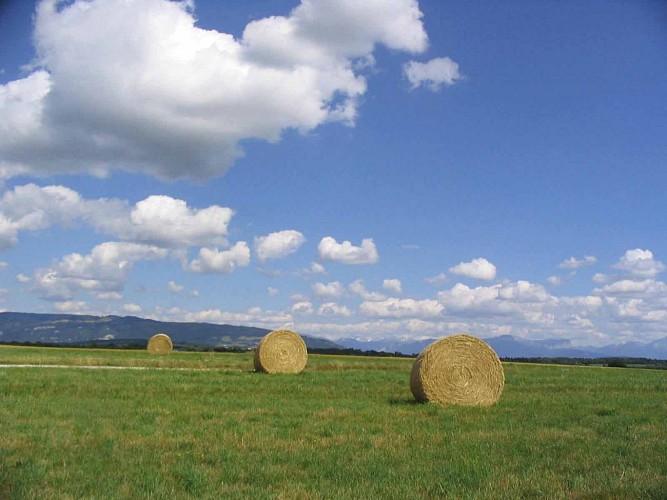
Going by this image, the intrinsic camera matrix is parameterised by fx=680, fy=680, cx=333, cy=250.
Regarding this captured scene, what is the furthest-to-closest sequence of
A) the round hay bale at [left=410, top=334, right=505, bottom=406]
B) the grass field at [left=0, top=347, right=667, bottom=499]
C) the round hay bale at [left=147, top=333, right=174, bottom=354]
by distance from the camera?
the round hay bale at [left=147, top=333, right=174, bottom=354] < the round hay bale at [left=410, top=334, right=505, bottom=406] < the grass field at [left=0, top=347, right=667, bottom=499]

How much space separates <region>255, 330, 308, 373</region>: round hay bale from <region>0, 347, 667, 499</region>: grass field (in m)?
10.9

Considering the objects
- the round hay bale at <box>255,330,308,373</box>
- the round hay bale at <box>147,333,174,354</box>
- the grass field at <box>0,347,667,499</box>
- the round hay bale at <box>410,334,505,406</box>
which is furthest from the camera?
the round hay bale at <box>147,333,174,354</box>

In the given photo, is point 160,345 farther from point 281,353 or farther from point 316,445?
point 316,445

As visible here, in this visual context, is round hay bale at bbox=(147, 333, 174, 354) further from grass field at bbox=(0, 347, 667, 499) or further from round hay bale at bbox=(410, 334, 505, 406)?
round hay bale at bbox=(410, 334, 505, 406)

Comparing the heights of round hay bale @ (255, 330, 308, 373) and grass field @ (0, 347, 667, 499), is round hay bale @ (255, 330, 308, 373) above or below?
above

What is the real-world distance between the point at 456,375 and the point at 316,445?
324 inches

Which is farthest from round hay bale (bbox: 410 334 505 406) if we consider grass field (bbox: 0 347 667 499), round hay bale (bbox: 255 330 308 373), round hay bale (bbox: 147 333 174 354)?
round hay bale (bbox: 147 333 174 354)

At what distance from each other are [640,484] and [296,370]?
921 inches

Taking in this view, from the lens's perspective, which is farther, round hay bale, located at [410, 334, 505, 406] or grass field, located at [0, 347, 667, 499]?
round hay bale, located at [410, 334, 505, 406]

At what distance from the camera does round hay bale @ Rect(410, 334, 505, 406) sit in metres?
18.1

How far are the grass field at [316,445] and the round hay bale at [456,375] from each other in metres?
0.71

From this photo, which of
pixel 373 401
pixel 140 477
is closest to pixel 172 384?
pixel 373 401

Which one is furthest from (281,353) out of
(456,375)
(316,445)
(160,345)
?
(160,345)

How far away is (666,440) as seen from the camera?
1171 cm
